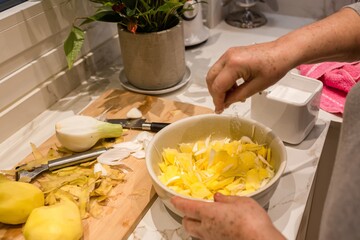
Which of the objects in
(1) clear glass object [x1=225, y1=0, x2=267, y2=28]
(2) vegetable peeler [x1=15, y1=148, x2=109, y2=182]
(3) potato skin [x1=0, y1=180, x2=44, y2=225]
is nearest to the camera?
(3) potato skin [x1=0, y1=180, x2=44, y2=225]

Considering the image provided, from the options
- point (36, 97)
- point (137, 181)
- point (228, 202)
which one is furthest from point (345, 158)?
point (36, 97)

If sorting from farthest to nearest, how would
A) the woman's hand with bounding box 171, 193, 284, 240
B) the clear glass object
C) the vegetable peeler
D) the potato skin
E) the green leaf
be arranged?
the clear glass object, the green leaf, the vegetable peeler, the potato skin, the woman's hand with bounding box 171, 193, 284, 240

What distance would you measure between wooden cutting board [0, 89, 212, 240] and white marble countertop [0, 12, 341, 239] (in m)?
0.02

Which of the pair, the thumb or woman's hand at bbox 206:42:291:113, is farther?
woman's hand at bbox 206:42:291:113

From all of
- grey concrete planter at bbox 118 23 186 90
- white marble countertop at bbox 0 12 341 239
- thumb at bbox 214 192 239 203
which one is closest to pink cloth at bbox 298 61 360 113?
white marble countertop at bbox 0 12 341 239

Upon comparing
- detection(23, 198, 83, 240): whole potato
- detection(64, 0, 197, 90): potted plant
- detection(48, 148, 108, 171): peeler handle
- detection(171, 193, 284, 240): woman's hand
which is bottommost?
detection(48, 148, 108, 171): peeler handle

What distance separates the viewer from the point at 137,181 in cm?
76

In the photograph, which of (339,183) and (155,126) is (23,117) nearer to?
(155,126)

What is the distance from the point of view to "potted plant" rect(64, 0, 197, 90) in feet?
2.86

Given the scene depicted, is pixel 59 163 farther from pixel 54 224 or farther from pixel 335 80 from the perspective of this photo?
pixel 335 80

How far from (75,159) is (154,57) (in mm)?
315

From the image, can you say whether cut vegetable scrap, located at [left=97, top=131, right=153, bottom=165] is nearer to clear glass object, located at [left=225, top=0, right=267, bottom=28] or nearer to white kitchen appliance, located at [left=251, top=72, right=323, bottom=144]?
white kitchen appliance, located at [left=251, top=72, right=323, bottom=144]

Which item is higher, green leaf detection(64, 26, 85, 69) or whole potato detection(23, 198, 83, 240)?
green leaf detection(64, 26, 85, 69)

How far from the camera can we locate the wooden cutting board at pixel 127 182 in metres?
0.67
